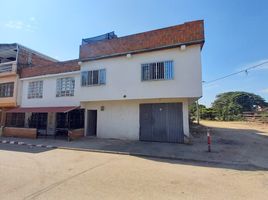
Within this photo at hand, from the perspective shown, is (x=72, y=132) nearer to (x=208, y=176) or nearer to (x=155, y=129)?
(x=155, y=129)

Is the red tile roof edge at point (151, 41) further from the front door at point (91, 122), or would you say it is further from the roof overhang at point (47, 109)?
the front door at point (91, 122)

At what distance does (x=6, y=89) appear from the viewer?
21344 millimetres

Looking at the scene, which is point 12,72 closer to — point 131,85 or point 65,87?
point 65,87

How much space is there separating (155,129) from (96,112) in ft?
21.9

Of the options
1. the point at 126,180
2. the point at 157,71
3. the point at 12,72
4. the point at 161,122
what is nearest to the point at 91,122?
the point at 161,122

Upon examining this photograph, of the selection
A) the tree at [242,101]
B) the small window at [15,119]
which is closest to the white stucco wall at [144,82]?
the small window at [15,119]

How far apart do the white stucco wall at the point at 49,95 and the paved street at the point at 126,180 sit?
9.13m

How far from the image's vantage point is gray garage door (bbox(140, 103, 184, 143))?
13602 mm

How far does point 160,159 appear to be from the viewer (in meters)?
9.30

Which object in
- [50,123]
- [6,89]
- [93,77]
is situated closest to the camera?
[93,77]

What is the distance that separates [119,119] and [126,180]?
31.7ft

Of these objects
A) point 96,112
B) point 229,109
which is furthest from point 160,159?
point 229,109

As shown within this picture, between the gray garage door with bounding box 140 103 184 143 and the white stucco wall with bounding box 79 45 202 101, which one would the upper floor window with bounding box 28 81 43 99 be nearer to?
the white stucco wall with bounding box 79 45 202 101

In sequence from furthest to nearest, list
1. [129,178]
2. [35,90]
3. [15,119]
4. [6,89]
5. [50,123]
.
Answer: [6,89], [15,119], [35,90], [50,123], [129,178]
